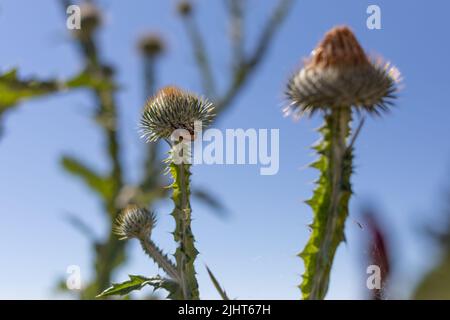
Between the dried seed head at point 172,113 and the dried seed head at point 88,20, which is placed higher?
the dried seed head at point 88,20

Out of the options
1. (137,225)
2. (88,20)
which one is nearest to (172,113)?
(137,225)

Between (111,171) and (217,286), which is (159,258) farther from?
(111,171)

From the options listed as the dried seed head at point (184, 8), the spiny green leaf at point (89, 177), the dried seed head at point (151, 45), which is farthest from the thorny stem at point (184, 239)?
the dried seed head at point (184, 8)

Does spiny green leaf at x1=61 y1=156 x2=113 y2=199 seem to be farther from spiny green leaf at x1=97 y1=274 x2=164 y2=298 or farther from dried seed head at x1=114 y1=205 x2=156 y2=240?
spiny green leaf at x1=97 y1=274 x2=164 y2=298

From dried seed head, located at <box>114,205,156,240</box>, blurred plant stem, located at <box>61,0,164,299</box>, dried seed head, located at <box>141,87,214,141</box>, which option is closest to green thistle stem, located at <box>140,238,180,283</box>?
dried seed head, located at <box>114,205,156,240</box>

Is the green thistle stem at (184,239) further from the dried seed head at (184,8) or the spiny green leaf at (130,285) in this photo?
the dried seed head at (184,8)

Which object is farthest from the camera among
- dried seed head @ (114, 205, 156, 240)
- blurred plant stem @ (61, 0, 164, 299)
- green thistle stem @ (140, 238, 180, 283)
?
blurred plant stem @ (61, 0, 164, 299)
